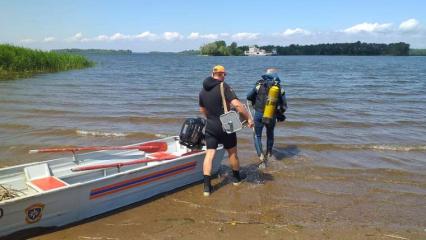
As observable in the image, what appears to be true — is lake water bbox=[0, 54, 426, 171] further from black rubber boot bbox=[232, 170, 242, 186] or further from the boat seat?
the boat seat

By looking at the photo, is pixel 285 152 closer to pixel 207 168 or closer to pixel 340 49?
pixel 207 168

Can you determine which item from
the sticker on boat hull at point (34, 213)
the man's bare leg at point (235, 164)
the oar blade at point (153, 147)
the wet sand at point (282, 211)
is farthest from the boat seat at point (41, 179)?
the man's bare leg at point (235, 164)

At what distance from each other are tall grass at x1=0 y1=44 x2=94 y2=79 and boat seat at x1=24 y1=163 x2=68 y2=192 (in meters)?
22.9

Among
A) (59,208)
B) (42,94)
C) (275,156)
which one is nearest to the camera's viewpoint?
(59,208)

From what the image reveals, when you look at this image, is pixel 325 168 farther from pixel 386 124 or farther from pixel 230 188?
pixel 386 124

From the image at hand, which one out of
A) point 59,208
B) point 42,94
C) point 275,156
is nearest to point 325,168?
point 275,156

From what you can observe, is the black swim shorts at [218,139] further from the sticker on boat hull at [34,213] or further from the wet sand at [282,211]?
the sticker on boat hull at [34,213]

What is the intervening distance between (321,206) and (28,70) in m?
28.8

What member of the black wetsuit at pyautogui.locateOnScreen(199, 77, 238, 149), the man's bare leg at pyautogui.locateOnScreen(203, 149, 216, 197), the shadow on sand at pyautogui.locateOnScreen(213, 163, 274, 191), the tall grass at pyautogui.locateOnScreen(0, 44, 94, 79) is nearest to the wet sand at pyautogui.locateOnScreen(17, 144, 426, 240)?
the shadow on sand at pyautogui.locateOnScreen(213, 163, 274, 191)

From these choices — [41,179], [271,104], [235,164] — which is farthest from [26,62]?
[235,164]

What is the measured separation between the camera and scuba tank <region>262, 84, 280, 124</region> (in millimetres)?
8211

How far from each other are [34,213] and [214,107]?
2.99 m

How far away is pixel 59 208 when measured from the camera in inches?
214

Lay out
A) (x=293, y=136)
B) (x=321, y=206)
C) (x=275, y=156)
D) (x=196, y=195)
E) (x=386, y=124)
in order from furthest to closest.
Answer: (x=386, y=124)
(x=293, y=136)
(x=275, y=156)
(x=196, y=195)
(x=321, y=206)
